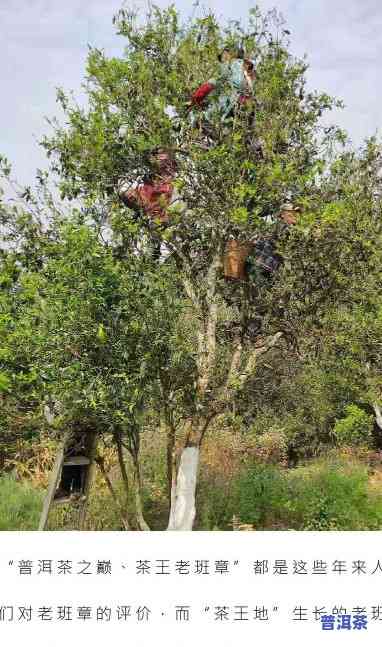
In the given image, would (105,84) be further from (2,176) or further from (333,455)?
(333,455)

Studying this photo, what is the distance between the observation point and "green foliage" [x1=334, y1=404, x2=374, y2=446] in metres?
14.0

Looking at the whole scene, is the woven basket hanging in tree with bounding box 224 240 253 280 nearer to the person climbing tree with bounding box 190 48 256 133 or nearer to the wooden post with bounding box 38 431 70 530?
the person climbing tree with bounding box 190 48 256 133

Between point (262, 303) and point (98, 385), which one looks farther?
point (262, 303)

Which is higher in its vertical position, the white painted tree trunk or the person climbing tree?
the person climbing tree

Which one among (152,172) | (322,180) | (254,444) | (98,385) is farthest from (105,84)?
(254,444)

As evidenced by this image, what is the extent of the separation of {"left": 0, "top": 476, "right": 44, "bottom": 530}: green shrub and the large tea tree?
2325 mm

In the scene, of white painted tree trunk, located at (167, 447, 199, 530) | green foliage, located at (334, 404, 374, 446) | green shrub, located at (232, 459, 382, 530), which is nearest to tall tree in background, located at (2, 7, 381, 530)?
white painted tree trunk, located at (167, 447, 199, 530)

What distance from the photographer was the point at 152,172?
7.42 m

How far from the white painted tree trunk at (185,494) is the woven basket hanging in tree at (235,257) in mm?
2048

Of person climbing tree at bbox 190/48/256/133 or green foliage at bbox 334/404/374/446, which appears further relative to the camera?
green foliage at bbox 334/404/374/446

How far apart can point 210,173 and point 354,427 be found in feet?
29.9
